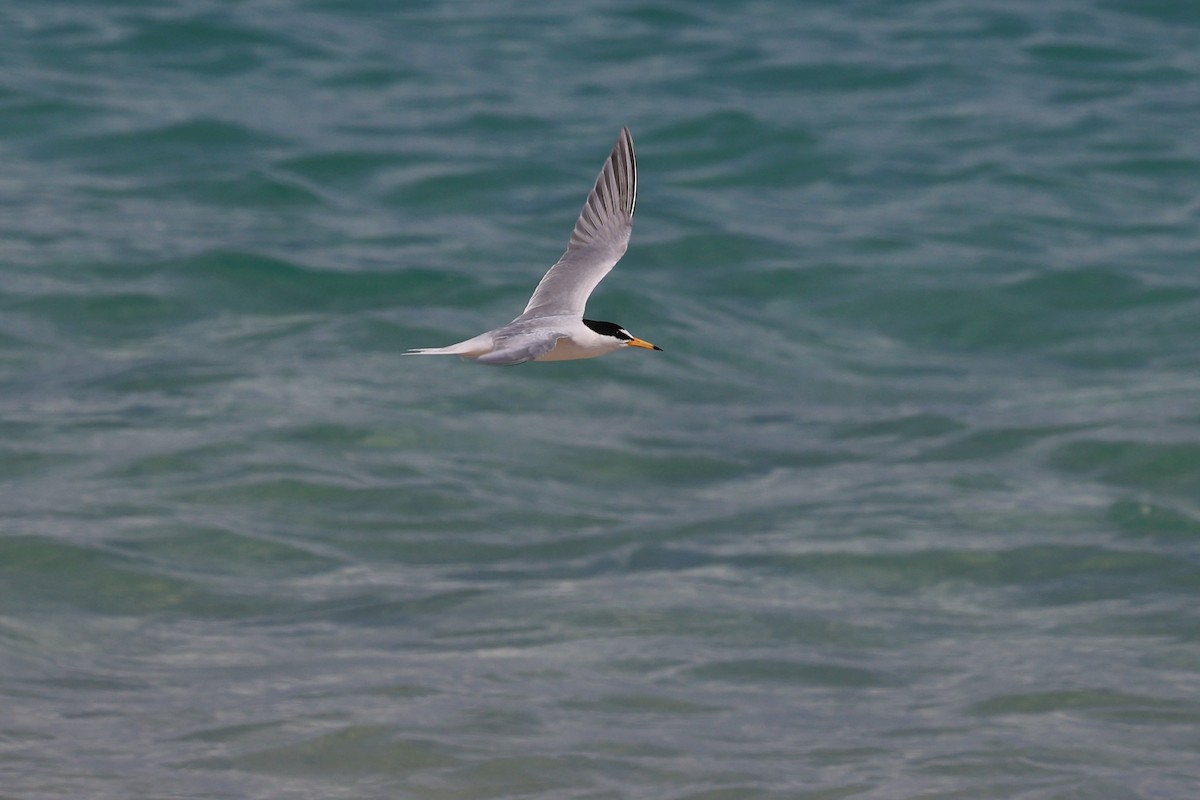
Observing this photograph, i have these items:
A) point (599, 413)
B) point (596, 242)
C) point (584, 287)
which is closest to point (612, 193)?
point (596, 242)

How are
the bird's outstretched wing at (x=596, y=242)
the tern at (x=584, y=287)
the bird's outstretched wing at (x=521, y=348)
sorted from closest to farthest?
the bird's outstretched wing at (x=521, y=348), the tern at (x=584, y=287), the bird's outstretched wing at (x=596, y=242)

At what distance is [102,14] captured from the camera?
25.4 meters

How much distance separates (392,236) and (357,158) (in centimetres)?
228

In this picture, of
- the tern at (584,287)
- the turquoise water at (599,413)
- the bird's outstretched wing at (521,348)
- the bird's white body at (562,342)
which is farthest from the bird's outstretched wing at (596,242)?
the turquoise water at (599,413)

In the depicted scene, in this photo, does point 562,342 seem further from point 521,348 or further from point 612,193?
point 612,193

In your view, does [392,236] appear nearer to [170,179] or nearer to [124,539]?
[170,179]

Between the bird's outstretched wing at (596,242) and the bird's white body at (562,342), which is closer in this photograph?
the bird's white body at (562,342)

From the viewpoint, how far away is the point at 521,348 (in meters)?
7.02

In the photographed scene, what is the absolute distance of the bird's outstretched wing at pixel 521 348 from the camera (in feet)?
21.6

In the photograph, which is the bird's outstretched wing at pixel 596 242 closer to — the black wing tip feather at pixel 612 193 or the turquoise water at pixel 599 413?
the black wing tip feather at pixel 612 193

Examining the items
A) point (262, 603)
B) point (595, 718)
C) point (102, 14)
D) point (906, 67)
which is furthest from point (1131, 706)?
point (102, 14)

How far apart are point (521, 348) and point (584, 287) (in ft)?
6.64

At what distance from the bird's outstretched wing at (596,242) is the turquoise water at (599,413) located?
2640 mm

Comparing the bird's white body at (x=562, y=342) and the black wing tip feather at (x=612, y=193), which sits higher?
the black wing tip feather at (x=612, y=193)
